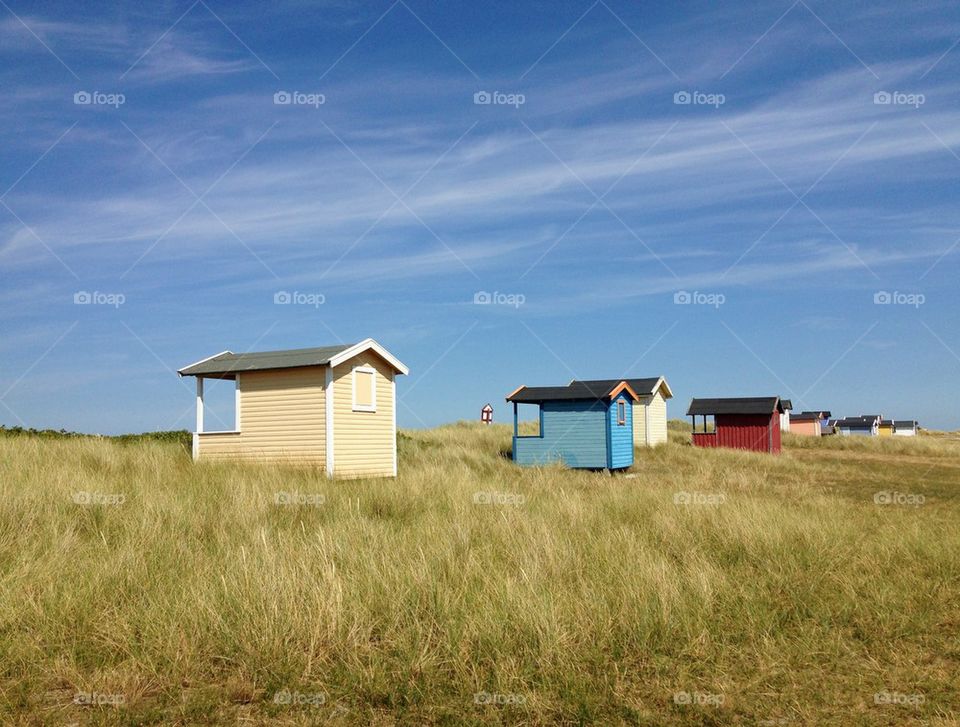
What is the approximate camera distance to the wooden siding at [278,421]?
19.6m

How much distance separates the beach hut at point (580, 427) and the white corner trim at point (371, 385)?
740cm

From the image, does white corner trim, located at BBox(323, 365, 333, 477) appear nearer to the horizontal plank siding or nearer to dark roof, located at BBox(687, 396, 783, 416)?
the horizontal plank siding

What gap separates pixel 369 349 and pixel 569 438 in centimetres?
913

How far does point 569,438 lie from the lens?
88.7 ft

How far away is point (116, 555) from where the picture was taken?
7.27 metres

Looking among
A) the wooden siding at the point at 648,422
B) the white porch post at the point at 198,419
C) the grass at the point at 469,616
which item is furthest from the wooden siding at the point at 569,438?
the grass at the point at 469,616

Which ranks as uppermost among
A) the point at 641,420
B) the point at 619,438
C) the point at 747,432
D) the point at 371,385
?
the point at 371,385

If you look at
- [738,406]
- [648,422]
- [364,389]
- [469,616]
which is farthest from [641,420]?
[469,616]

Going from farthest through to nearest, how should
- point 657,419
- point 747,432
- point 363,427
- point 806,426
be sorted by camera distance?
point 806,426
point 657,419
point 747,432
point 363,427

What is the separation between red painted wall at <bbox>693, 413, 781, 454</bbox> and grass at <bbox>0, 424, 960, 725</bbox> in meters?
32.8

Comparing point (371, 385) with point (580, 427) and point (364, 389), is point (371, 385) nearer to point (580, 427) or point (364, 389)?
point (364, 389)

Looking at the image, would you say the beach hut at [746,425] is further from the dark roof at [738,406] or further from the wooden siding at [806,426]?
the wooden siding at [806,426]

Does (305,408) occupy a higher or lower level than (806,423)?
lower

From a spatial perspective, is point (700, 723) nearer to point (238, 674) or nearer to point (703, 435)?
point (238, 674)
